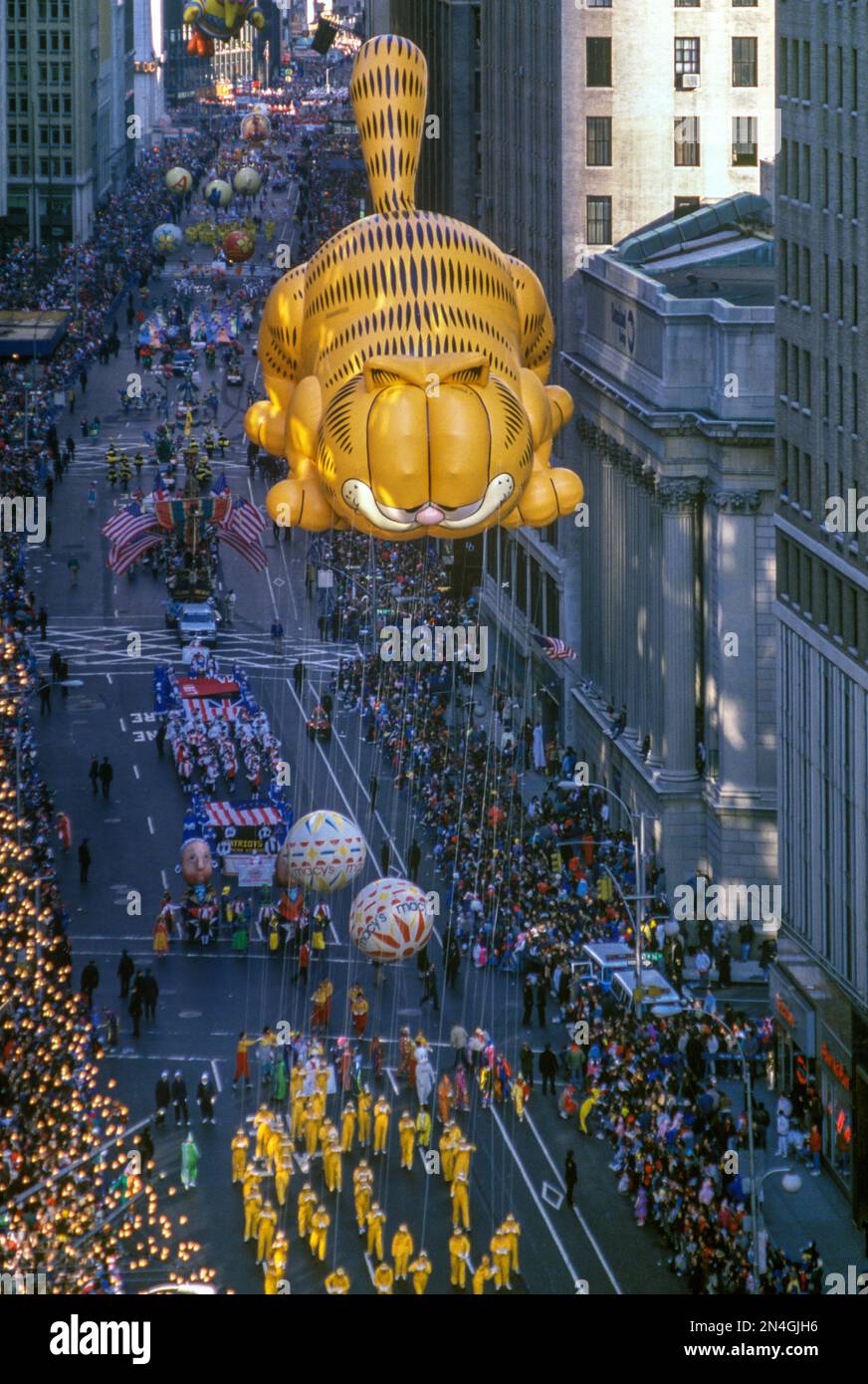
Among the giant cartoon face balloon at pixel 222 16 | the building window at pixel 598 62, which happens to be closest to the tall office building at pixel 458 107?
the giant cartoon face balloon at pixel 222 16

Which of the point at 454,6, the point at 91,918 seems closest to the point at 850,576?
the point at 91,918

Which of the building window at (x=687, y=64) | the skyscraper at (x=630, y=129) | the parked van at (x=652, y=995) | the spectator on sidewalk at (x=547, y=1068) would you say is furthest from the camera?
the building window at (x=687, y=64)

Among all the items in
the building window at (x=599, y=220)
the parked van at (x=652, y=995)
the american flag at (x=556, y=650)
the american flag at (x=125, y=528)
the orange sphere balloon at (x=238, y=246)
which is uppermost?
the building window at (x=599, y=220)

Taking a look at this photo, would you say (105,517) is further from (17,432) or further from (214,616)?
(214,616)

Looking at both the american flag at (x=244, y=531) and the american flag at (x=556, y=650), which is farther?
the american flag at (x=244, y=531)

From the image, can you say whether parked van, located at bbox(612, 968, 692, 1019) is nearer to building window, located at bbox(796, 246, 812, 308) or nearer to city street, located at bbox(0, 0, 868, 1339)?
city street, located at bbox(0, 0, 868, 1339)

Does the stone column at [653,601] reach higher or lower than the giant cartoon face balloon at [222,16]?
lower

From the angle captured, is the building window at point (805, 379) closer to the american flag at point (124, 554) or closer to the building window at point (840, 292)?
the building window at point (840, 292)

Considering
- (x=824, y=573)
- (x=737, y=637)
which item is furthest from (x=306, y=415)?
(x=737, y=637)
